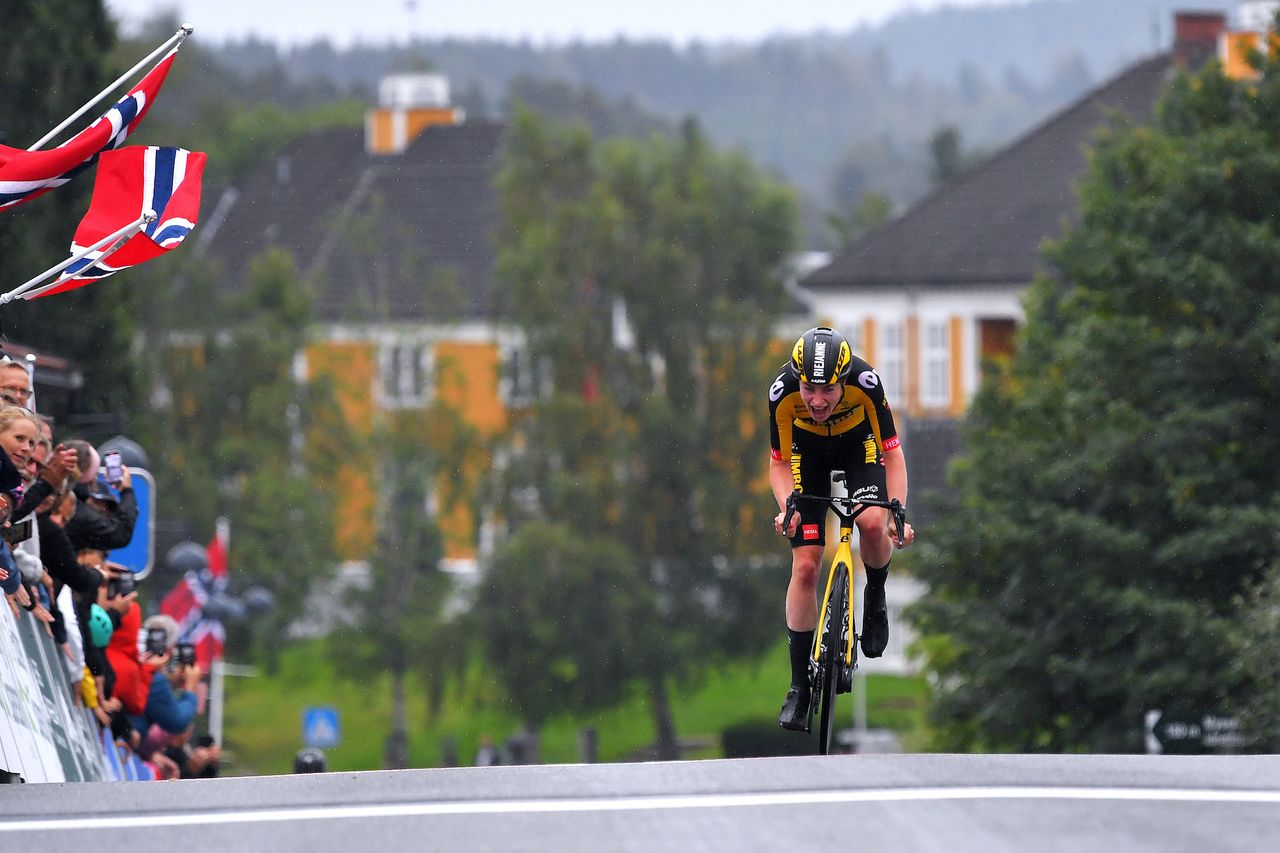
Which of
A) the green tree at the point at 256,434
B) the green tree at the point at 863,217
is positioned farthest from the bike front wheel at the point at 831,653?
the green tree at the point at 863,217

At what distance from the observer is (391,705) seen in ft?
206

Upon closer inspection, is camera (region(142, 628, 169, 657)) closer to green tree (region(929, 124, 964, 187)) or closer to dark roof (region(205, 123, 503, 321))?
dark roof (region(205, 123, 503, 321))

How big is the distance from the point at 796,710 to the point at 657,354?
50481mm

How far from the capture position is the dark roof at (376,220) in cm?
7019

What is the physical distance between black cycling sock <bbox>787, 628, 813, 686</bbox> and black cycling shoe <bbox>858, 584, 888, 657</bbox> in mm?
258

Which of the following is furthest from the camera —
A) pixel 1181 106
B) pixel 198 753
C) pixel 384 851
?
pixel 1181 106

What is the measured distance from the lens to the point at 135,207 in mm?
13797

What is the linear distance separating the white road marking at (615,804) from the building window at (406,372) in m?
57.4

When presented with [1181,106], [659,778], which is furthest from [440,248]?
[659,778]

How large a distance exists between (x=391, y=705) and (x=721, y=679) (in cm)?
837

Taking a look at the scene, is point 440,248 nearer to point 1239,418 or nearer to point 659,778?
point 1239,418

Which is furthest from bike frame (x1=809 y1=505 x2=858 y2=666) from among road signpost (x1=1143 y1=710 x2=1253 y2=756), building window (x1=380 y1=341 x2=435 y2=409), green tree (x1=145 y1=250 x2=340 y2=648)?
building window (x1=380 y1=341 x2=435 y2=409)

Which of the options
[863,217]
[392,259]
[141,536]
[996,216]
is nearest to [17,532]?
[141,536]

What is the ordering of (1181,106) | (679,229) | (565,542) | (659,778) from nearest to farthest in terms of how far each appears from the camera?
(659,778) → (1181,106) → (565,542) → (679,229)
